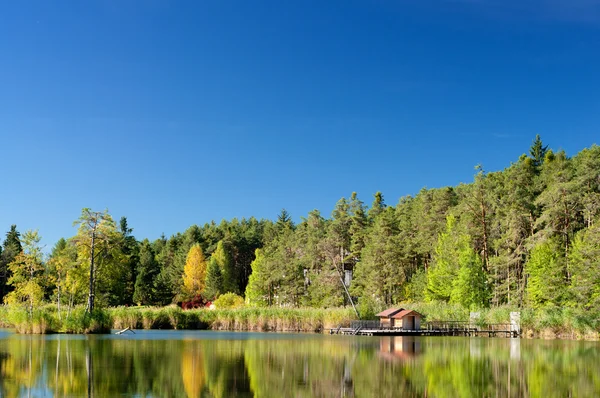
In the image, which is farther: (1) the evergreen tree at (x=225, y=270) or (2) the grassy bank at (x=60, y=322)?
(1) the evergreen tree at (x=225, y=270)

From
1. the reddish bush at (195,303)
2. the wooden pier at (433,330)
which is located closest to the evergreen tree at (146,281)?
the reddish bush at (195,303)

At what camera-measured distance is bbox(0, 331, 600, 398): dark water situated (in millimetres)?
17031

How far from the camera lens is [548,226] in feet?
191

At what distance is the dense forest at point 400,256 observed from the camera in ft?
180

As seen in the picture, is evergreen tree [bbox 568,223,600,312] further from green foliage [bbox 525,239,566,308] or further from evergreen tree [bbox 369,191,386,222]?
evergreen tree [bbox 369,191,386,222]

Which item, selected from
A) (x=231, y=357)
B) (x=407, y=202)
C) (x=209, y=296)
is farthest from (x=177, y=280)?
(x=231, y=357)

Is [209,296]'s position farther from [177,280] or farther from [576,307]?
[576,307]

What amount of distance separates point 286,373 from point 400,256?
57.4 metres

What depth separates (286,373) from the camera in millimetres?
21312

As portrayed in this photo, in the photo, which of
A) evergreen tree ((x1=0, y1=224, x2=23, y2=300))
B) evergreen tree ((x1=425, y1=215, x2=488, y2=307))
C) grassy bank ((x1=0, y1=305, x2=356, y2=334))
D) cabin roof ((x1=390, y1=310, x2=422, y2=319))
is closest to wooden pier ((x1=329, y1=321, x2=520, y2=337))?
cabin roof ((x1=390, y1=310, x2=422, y2=319))

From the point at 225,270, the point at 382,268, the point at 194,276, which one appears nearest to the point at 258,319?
the point at 382,268

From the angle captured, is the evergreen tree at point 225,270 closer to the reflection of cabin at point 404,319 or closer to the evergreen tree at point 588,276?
the reflection of cabin at point 404,319

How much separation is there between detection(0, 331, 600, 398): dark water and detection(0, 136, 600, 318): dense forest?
2380 centimetres

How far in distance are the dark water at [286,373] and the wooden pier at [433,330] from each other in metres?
23.1
